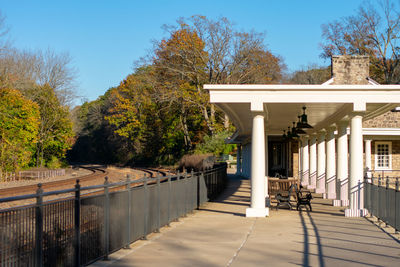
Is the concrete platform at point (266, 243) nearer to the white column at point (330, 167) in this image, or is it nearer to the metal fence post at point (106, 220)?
the metal fence post at point (106, 220)

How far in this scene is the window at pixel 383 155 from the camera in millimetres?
30828

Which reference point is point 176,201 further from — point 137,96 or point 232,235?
point 137,96

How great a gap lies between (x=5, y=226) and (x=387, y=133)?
27.6 m

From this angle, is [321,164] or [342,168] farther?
[321,164]

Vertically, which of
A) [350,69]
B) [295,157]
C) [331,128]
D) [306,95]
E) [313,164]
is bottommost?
[313,164]

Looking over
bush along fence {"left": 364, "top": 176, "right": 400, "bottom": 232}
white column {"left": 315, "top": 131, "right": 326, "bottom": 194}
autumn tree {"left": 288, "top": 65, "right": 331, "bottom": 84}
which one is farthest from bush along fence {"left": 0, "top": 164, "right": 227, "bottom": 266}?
autumn tree {"left": 288, "top": 65, "right": 331, "bottom": 84}

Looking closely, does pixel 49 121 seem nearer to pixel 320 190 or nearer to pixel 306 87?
pixel 320 190

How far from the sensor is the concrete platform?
26.0ft

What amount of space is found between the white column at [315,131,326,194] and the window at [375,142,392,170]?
961 centimetres

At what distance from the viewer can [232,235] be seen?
422 inches

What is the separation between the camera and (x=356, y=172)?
14.3 meters

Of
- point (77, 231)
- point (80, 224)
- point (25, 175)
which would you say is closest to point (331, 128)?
point (80, 224)

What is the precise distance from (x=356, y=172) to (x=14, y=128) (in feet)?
94.1

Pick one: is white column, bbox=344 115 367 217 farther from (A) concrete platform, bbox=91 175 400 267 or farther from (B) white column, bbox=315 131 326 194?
(B) white column, bbox=315 131 326 194
